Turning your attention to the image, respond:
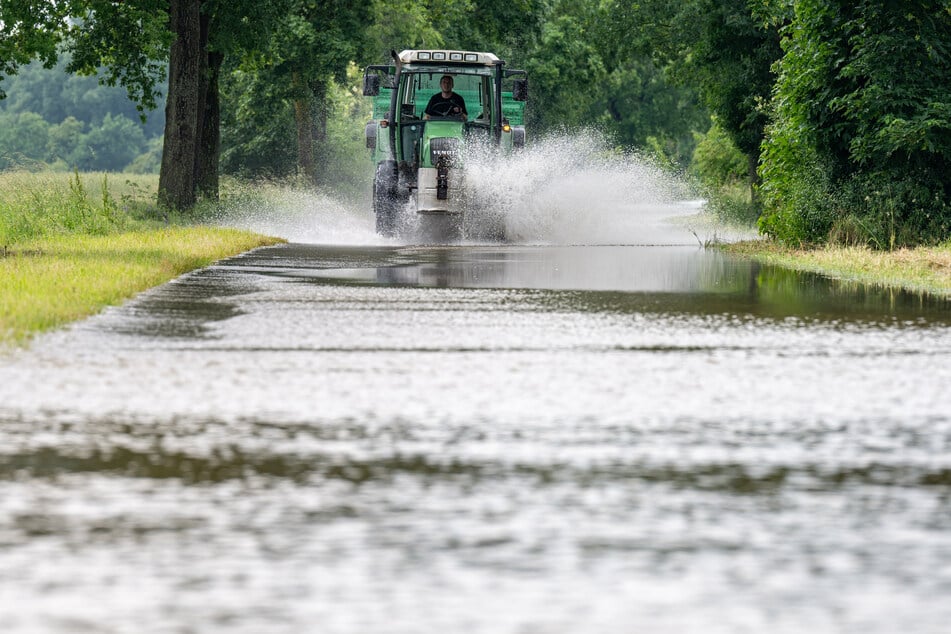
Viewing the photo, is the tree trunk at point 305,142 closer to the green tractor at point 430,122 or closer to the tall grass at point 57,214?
the tall grass at point 57,214

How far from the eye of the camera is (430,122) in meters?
28.9

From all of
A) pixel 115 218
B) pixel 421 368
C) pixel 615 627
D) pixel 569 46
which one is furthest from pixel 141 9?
pixel 569 46

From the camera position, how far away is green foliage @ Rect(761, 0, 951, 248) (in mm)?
24047

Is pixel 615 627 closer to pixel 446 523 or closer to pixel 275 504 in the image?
pixel 446 523

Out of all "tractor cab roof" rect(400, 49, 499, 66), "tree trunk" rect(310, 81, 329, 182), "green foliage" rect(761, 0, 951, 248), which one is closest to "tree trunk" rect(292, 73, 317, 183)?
"tree trunk" rect(310, 81, 329, 182)

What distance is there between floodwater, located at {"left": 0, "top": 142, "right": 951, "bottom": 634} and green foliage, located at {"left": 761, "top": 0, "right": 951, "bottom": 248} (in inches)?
442

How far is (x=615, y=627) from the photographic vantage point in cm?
451

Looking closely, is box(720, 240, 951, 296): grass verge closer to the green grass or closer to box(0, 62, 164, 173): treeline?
the green grass

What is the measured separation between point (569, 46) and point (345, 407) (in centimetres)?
6624

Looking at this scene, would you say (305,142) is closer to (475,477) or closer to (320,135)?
(320,135)

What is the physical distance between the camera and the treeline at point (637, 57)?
80.3 ft

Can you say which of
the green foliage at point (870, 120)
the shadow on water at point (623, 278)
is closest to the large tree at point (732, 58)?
the green foliage at point (870, 120)

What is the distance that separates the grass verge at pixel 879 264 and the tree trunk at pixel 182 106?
46.7 ft

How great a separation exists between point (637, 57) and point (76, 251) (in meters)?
31.6
